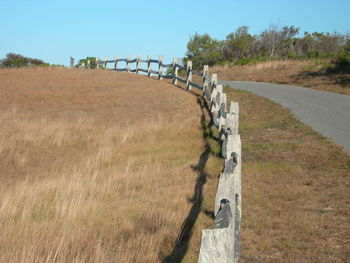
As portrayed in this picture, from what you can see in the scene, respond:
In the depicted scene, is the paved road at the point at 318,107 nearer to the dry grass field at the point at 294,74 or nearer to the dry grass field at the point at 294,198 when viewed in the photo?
the dry grass field at the point at 294,198

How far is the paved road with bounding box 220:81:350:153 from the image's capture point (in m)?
13.3

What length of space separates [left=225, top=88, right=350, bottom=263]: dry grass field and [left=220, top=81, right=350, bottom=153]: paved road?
0.56m

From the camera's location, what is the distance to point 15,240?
555 centimetres

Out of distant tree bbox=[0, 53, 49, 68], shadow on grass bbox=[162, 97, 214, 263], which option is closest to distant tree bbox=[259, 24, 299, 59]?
distant tree bbox=[0, 53, 49, 68]

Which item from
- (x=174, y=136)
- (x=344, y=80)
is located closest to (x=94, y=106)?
(x=174, y=136)

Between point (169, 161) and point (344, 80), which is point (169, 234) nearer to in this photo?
point (169, 161)

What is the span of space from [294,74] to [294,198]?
2285cm

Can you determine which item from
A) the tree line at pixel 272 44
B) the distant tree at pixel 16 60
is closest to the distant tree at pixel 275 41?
the tree line at pixel 272 44

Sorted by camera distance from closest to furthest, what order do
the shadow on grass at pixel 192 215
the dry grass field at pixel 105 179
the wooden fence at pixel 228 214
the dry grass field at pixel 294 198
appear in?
the wooden fence at pixel 228 214
the shadow on grass at pixel 192 215
the dry grass field at pixel 105 179
the dry grass field at pixel 294 198

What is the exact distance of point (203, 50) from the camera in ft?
183

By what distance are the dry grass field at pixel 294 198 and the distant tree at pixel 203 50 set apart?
3844 cm

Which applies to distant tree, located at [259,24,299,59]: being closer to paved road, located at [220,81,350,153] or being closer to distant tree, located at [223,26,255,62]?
distant tree, located at [223,26,255,62]

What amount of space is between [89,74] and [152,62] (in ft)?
13.0

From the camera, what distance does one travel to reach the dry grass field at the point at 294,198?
5.69 m
